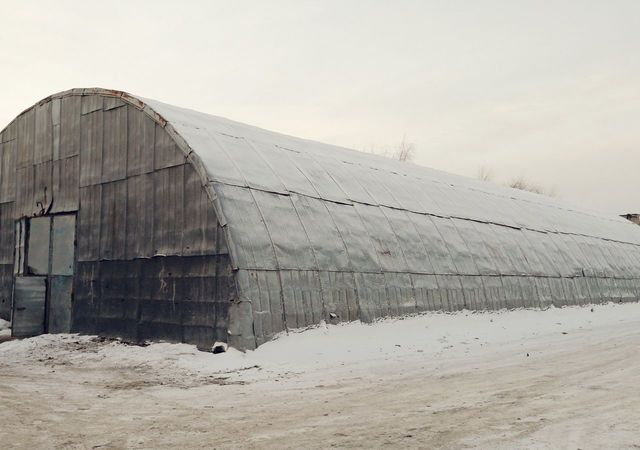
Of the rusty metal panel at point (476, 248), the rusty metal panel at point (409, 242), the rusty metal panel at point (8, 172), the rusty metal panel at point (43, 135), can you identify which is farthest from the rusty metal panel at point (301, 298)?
the rusty metal panel at point (8, 172)

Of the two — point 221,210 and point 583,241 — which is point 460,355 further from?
point 583,241

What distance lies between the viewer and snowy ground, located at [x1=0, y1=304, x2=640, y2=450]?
8.26 metres

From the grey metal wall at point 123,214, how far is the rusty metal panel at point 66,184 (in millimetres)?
41

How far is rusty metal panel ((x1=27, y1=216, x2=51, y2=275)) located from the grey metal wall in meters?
0.55

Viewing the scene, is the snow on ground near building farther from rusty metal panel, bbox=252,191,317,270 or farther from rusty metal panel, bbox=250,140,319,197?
rusty metal panel, bbox=252,191,317,270

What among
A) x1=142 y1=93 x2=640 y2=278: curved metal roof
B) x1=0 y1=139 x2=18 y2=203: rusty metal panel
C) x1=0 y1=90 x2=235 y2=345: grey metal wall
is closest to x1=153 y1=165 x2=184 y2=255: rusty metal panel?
x1=0 y1=90 x2=235 y2=345: grey metal wall

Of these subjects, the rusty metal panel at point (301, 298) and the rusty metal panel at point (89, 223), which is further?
the rusty metal panel at point (89, 223)

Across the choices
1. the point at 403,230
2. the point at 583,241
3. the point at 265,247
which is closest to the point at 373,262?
the point at 403,230

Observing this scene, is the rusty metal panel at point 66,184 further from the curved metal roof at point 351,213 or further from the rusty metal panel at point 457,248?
the rusty metal panel at point 457,248

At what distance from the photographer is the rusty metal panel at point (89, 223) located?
20922mm

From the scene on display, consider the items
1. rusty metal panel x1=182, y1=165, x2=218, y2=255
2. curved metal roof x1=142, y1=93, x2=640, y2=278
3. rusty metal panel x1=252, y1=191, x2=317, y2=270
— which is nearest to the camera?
rusty metal panel x1=182, y1=165, x2=218, y2=255

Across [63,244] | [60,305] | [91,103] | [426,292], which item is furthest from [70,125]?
[426,292]

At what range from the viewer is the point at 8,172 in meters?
25.5

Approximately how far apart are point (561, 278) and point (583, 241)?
20.7ft
